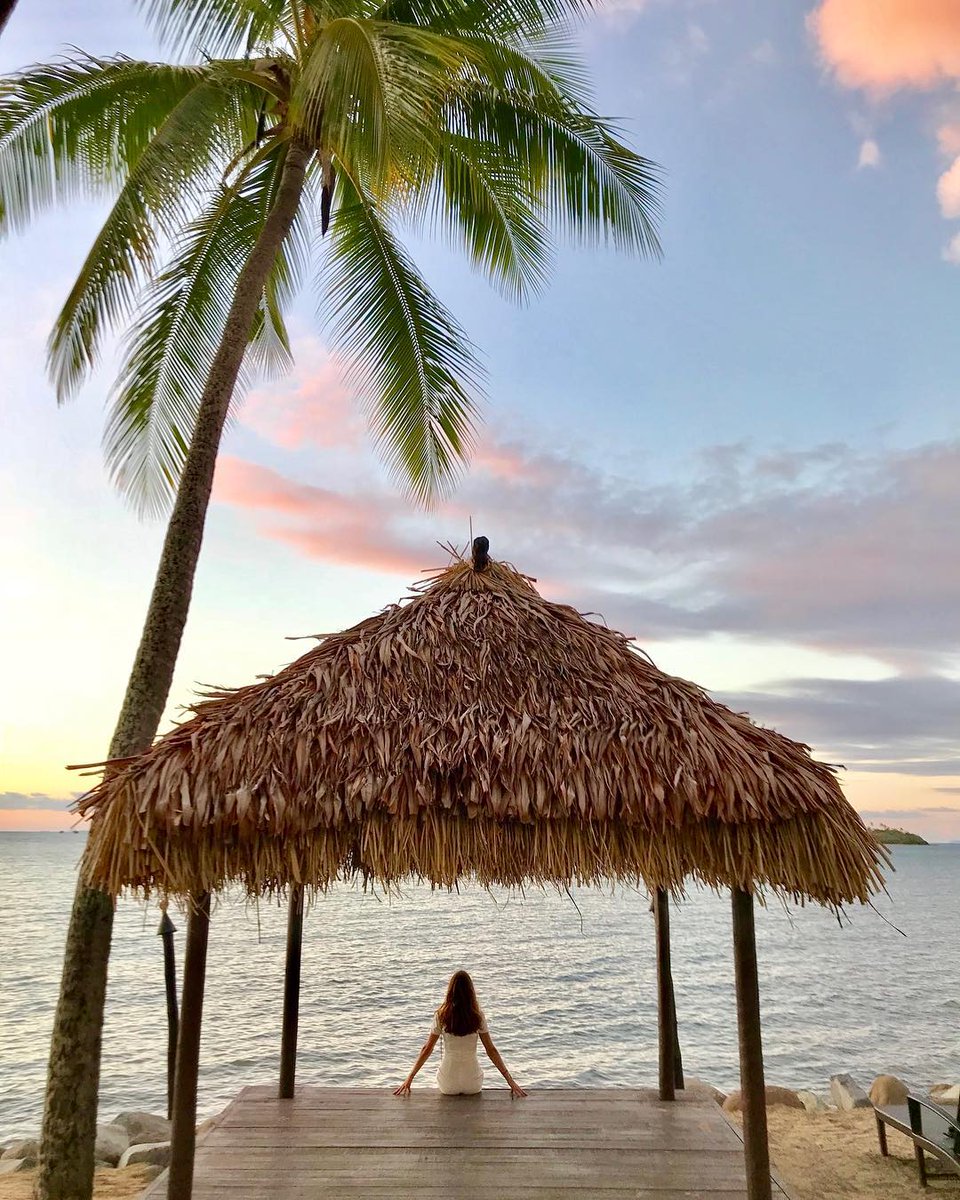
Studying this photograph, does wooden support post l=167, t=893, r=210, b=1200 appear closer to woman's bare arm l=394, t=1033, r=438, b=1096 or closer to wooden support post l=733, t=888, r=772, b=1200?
woman's bare arm l=394, t=1033, r=438, b=1096

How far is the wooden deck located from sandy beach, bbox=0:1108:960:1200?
4.67ft

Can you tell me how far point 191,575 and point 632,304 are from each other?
12568mm

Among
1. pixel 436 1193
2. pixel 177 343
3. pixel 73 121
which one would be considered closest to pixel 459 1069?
pixel 436 1193

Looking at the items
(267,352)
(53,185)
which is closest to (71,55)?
(53,185)

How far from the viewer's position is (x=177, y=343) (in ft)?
26.1

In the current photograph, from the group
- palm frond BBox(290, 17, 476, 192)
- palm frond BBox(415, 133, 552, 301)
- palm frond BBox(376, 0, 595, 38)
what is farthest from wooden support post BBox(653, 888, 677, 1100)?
palm frond BBox(376, 0, 595, 38)

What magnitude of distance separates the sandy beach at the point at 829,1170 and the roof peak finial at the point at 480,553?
4638 millimetres

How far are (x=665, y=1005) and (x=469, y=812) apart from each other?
3.17 m

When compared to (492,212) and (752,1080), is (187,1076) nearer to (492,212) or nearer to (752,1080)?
(752,1080)

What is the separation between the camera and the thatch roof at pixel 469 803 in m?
3.82

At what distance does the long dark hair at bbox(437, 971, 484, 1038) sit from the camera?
6.24 m

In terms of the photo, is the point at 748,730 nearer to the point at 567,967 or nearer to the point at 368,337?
the point at 368,337

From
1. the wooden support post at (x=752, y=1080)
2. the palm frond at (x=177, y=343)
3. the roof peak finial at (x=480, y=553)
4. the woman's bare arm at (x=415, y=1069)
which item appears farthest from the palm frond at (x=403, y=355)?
the wooden support post at (x=752, y=1080)

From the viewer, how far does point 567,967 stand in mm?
26641
